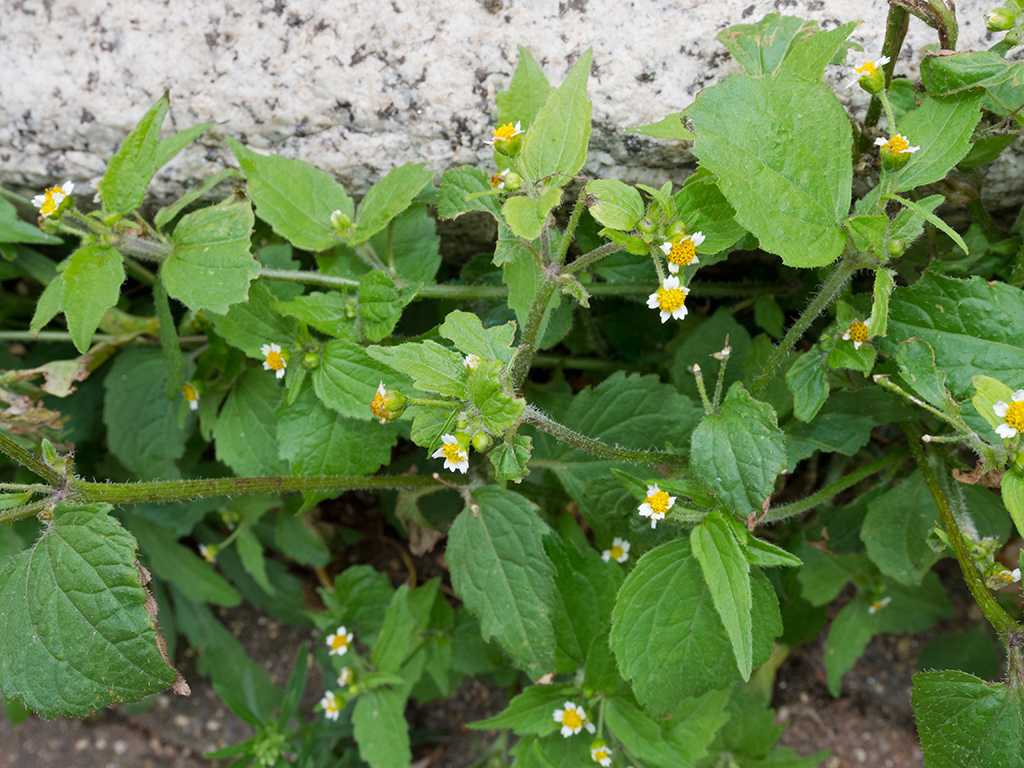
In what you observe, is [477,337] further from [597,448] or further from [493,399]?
[597,448]

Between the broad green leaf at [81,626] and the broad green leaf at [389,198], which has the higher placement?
the broad green leaf at [389,198]

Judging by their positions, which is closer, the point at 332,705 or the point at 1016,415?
the point at 1016,415

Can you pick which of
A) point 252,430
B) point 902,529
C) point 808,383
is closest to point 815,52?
point 808,383

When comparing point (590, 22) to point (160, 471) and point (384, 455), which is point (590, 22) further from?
point (160, 471)

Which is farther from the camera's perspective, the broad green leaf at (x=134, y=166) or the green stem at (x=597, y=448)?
the broad green leaf at (x=134, y=166)

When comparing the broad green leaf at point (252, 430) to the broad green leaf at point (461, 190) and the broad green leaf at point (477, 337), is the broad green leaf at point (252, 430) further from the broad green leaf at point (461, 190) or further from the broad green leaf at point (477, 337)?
the broad green leaf at point (477, 337)

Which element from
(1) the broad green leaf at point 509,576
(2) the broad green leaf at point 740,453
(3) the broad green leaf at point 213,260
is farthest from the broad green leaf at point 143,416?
(2) the broad green leaf at point 740,453
